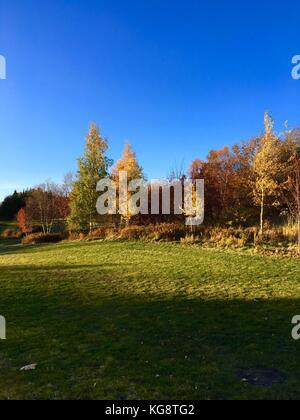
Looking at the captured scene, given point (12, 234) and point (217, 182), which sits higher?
point (217, 182)

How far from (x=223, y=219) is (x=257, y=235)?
8115mm

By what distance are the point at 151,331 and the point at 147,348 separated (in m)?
0.80

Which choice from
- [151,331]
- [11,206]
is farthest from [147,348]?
[11,206]

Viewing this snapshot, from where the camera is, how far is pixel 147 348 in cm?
556

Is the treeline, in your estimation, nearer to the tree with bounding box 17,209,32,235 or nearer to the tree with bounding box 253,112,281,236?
the tree with bounding box 253,112,281,236

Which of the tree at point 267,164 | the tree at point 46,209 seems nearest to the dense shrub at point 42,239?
the tree at point 46,209

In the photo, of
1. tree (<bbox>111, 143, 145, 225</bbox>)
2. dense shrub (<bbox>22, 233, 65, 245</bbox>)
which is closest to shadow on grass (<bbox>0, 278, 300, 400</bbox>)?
tree (<bbox>111, 143, 145, 225</bbox>)

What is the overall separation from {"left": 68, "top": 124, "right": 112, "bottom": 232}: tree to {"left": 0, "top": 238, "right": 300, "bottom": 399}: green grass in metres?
15.8

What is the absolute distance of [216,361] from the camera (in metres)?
5.02

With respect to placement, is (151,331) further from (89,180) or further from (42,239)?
(42,239)

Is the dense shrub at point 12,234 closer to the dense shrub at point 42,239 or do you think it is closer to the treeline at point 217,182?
the dense shrub at point 42,239

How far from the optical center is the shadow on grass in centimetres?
427

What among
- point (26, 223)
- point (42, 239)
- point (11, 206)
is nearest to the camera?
point (42, 239)

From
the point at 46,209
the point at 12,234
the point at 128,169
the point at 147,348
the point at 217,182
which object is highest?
the point at 128,169
